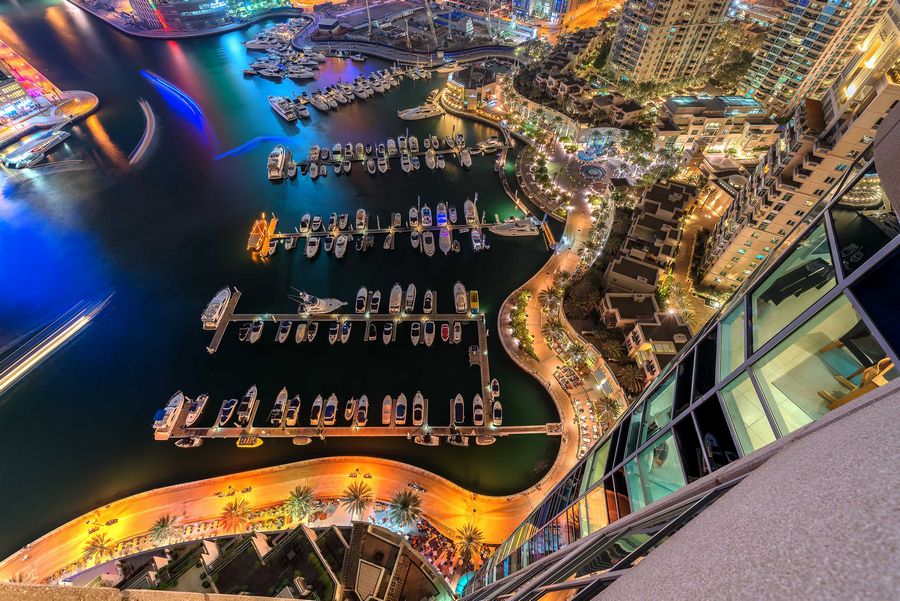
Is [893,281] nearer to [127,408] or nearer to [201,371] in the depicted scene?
[201,371]

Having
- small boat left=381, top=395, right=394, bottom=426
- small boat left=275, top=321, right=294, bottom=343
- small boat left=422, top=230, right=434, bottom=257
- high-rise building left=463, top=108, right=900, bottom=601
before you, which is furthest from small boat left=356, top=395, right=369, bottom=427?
high-rise building left=463, top=108, right=900, bottom=601

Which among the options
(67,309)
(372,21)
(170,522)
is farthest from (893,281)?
(372,21)

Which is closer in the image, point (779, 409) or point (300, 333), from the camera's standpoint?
point (779, 409)

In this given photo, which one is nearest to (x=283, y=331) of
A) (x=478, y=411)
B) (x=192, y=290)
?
(x=192, y=290)

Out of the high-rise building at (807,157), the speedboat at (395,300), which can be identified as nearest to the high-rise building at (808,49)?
the high-rise building at (807,157)

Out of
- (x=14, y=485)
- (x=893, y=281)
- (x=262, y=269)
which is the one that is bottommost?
(x=14, y=485)

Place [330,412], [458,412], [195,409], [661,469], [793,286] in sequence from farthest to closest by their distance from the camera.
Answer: [195,409] < [458,412] < [330,412] < [661,469] < [793,286]

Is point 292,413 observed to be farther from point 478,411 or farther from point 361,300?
point 478,411
